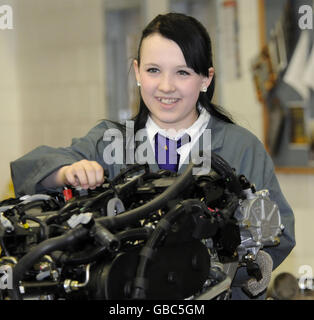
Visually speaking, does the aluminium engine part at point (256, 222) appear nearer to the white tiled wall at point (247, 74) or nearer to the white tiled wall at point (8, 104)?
the white tiled wall at point (247, 74)

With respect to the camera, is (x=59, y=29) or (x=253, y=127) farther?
(x=59, y=29)

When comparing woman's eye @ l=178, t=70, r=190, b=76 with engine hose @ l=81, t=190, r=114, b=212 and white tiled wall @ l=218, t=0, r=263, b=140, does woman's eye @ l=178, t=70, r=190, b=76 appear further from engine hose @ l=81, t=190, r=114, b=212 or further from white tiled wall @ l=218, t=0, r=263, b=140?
white tiled wall @ l=218, t=0, r=263, b=140

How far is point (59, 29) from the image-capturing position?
3.14 m

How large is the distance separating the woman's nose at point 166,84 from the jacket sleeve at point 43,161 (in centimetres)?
20

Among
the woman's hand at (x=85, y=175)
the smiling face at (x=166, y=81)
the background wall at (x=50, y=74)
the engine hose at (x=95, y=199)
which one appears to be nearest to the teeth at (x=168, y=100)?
the smiling face at (x=166, y=81)

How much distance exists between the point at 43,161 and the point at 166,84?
0.89 ft

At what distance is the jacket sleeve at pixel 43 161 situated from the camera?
3.34 ft

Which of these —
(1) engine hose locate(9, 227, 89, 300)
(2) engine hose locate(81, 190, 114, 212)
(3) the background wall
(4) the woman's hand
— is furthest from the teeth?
(3) the background wall

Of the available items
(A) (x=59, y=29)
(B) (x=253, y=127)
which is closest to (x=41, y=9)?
(A) (x=59, y=29)

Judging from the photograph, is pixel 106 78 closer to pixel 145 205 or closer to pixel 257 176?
pixel 257 176

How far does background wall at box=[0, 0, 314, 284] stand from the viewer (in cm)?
309

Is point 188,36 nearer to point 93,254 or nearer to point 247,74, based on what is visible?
point 93,254
